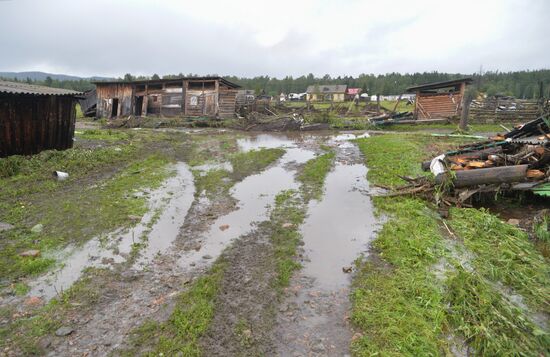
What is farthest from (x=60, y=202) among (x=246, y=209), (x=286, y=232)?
(x=286, y=232)

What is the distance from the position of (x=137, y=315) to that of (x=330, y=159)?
11013 mm

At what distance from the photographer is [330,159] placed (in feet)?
45.9

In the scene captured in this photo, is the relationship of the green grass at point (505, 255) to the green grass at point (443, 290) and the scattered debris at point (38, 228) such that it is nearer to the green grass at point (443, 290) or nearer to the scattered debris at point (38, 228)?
the green grass at point (443, 290)

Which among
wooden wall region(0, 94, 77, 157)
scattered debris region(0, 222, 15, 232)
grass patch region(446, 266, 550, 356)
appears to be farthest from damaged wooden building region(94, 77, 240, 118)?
grass patch region(446, 266, 550, 356)

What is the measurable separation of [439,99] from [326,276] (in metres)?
26.6

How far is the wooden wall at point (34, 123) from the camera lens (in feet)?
36.8

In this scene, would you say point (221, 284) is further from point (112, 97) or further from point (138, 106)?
point (112, 97)

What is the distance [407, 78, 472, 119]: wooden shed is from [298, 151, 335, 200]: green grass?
16695 millimetres

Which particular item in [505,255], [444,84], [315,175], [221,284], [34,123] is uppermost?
[444,84]

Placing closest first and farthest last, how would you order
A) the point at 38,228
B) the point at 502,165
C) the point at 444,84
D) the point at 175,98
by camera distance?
the point at 38,228, the point at 502,165, the point at 444,84, the point at 175,98

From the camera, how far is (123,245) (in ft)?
20.1

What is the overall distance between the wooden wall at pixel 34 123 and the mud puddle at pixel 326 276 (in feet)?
36.1

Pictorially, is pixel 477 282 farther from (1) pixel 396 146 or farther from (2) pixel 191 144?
(2) pixel 191 144

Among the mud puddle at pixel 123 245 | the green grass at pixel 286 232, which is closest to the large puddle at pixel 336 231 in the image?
the green grass at pixel 286 232
